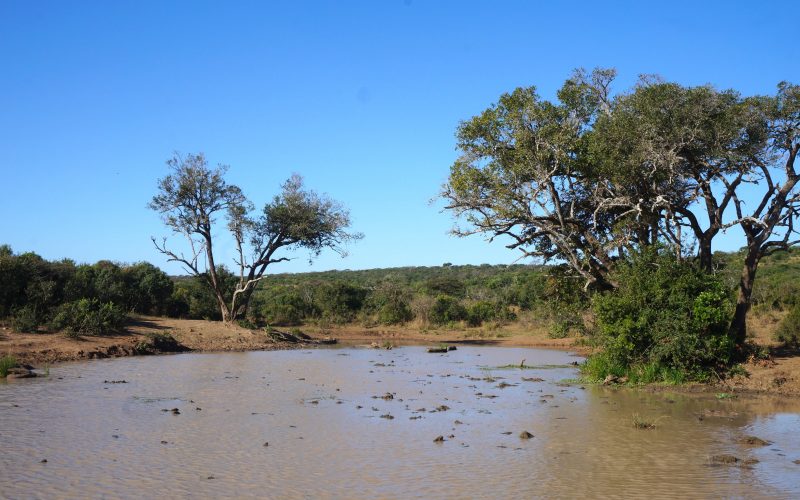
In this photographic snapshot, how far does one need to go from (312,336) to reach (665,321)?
22885mm

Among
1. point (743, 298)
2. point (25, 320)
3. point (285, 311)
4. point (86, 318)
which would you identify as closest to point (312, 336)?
point (285, 311)

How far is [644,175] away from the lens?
60.2 feet

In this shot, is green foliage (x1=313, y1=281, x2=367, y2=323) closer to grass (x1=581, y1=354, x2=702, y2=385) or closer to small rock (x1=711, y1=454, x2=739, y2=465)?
grass (x1=581, y1=354, x2=702, y2=385)

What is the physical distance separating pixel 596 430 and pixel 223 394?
8.33 meters

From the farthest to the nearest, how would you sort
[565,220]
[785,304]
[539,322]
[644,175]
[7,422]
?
[539,322] < [785,304] < [565,220] < [644,175] < [7,422]

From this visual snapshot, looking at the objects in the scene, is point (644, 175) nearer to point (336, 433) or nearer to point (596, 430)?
point (596, 430)

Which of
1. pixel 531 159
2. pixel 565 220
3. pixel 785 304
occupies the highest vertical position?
pixel 531 159

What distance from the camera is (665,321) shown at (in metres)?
16.6

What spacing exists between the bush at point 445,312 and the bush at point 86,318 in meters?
21.7

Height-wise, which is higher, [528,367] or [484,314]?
[484,314]

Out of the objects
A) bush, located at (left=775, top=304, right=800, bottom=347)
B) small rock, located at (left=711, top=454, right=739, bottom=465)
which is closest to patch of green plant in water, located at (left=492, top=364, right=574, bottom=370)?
bush, located at (left=775, top=304, right=800, bottom=347)

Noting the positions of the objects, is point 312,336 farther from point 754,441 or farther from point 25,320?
point 754,441

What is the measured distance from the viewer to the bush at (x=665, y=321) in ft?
54.2

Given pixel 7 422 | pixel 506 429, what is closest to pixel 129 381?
pixel 7 422
